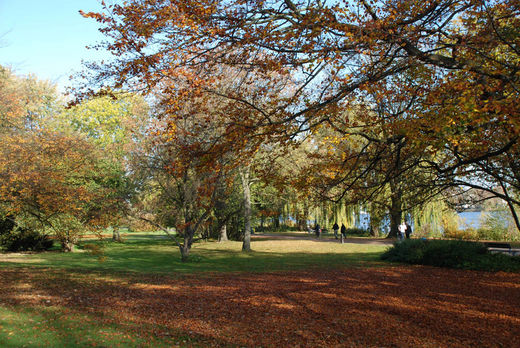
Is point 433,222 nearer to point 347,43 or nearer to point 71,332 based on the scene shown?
point 347,43

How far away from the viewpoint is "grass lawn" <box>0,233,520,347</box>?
6227 millimetres

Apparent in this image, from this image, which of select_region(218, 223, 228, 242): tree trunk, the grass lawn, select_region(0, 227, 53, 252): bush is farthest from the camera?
select_region(218, 223, 228, 242): tree trunk

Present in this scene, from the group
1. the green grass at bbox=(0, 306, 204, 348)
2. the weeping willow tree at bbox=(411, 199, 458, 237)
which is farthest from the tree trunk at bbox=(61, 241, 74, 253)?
the weeping willow tree at bbox=(411, 199, 458, 237)

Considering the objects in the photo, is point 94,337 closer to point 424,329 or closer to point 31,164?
point 424,329

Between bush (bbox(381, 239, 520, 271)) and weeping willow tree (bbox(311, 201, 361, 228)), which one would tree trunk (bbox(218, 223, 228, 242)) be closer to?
weeping willow tree (bbox(311, 201, 361, 228))

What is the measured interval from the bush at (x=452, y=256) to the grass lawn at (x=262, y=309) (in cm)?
98

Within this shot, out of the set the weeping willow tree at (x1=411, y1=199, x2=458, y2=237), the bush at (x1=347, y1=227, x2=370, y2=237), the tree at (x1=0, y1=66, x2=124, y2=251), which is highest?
the tree at (x1=0, y1=66, x2=124, y2=251)

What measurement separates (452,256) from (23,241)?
79.6 ft

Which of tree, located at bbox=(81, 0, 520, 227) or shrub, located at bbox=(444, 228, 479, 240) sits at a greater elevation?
tree, located at bbox=(81, 0, 520, 227)

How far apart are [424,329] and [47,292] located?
915cm

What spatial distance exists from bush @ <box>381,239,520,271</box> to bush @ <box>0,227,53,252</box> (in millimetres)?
19857

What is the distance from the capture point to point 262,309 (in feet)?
27.5

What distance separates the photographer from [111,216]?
15.3m

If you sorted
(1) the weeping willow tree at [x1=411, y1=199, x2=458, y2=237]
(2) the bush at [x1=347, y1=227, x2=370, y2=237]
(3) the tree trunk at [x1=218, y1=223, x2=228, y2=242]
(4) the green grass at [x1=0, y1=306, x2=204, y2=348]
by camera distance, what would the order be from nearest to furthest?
(4) the green grass at [x1=0, y1=306, x2=204, y2=348] < (1) the weeping willow tree at [x1=411, y1=199, x2=458, y2=237] < (3) the tree trunk at [x1=218, y1=223, x2=228, y2=242] < (2) the bush at [x1=347, y1=227, x2=370, y2=237]
